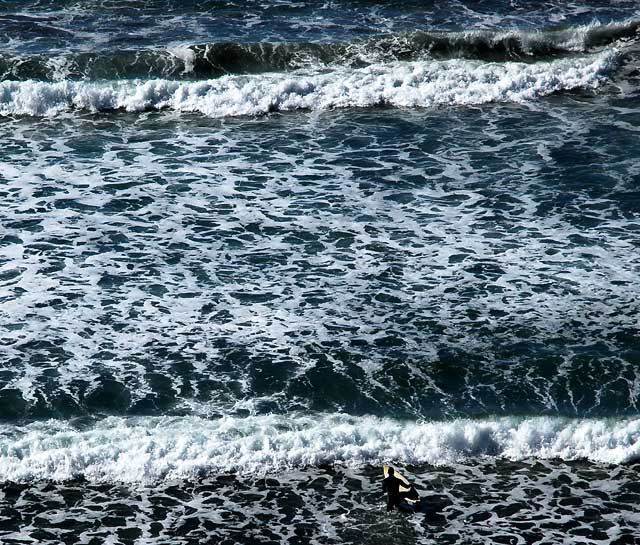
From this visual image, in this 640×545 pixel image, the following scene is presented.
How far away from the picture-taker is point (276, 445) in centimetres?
1609

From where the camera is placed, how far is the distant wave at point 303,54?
29.6 m

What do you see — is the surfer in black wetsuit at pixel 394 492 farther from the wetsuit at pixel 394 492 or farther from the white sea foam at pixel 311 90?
the white sea foam at pixel 311 90

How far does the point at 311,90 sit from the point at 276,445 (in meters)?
14.3

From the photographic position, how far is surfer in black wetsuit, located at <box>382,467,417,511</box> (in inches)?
583

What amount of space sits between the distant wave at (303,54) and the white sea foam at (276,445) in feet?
49.2

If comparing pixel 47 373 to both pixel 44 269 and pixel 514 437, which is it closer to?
pixel 44 269

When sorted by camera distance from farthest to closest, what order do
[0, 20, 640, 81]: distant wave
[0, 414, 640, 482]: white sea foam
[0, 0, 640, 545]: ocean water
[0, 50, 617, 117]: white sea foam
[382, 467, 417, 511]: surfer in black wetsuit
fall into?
[0, 20, 640, 81]: distant wave, [0, 50, 617, 117]: white sea foam, [0, 414, 640, 482]: white sea foam, [0, 0, 640, 545]: ocean water, [382, 467, 417, 511]: surfer in black wetsuit

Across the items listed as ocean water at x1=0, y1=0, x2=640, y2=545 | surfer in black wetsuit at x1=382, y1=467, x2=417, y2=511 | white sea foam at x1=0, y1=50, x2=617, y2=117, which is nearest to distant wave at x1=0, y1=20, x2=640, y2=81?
ocean water at x1=0, y1=0, x2=640, y2=545

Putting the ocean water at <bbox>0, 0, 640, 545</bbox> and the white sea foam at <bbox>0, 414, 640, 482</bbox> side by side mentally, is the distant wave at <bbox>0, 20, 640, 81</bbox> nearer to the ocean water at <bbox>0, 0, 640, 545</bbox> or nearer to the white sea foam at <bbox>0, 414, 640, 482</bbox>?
the ocean water at <bbox>0, 0, 640, 545</bbox>

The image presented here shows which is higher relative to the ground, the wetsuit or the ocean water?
the ocean water

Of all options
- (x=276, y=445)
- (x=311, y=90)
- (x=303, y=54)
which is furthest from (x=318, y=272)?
(x=303, y=54)

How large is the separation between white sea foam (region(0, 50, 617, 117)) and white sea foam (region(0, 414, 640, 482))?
42.7 feet

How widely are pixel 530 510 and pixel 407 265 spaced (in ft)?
22.1

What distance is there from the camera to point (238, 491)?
1541cm
